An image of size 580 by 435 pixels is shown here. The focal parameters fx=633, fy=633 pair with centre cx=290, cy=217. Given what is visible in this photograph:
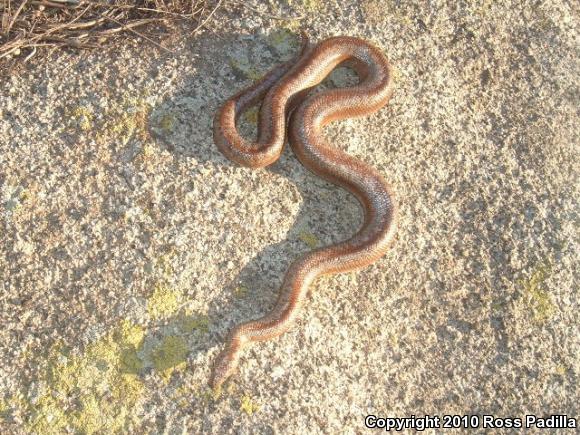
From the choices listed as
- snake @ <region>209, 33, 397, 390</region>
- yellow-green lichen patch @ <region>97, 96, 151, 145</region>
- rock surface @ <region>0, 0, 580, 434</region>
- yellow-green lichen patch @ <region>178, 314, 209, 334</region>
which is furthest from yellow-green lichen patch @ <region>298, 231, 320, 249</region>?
yellow-green lichen patch @ <region>97, 96, 151, 145</region>

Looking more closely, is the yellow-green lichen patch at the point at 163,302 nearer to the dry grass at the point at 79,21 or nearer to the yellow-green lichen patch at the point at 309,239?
the yellow-green lichen patch at the point at 309,239

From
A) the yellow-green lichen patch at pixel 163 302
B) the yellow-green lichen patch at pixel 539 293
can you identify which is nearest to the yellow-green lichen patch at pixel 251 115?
Result: the yellow-green lichen patch at pixel 163 302

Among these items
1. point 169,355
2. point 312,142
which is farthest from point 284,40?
point 169,355

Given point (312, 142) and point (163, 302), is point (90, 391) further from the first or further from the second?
point (312, 142)

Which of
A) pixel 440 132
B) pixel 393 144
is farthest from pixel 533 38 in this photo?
pixel 393 144

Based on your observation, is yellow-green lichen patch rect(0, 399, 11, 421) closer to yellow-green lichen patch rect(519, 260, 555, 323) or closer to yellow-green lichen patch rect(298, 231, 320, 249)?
yellow-green lichen patch rect(298, 231, 320, 249)

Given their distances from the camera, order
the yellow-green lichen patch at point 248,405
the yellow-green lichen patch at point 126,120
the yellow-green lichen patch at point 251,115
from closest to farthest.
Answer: the yellow-green lichen patch at point 248,405
the yellow-green lichen patch at point 126,120
the yellow-green lichen patch at point 251,115
